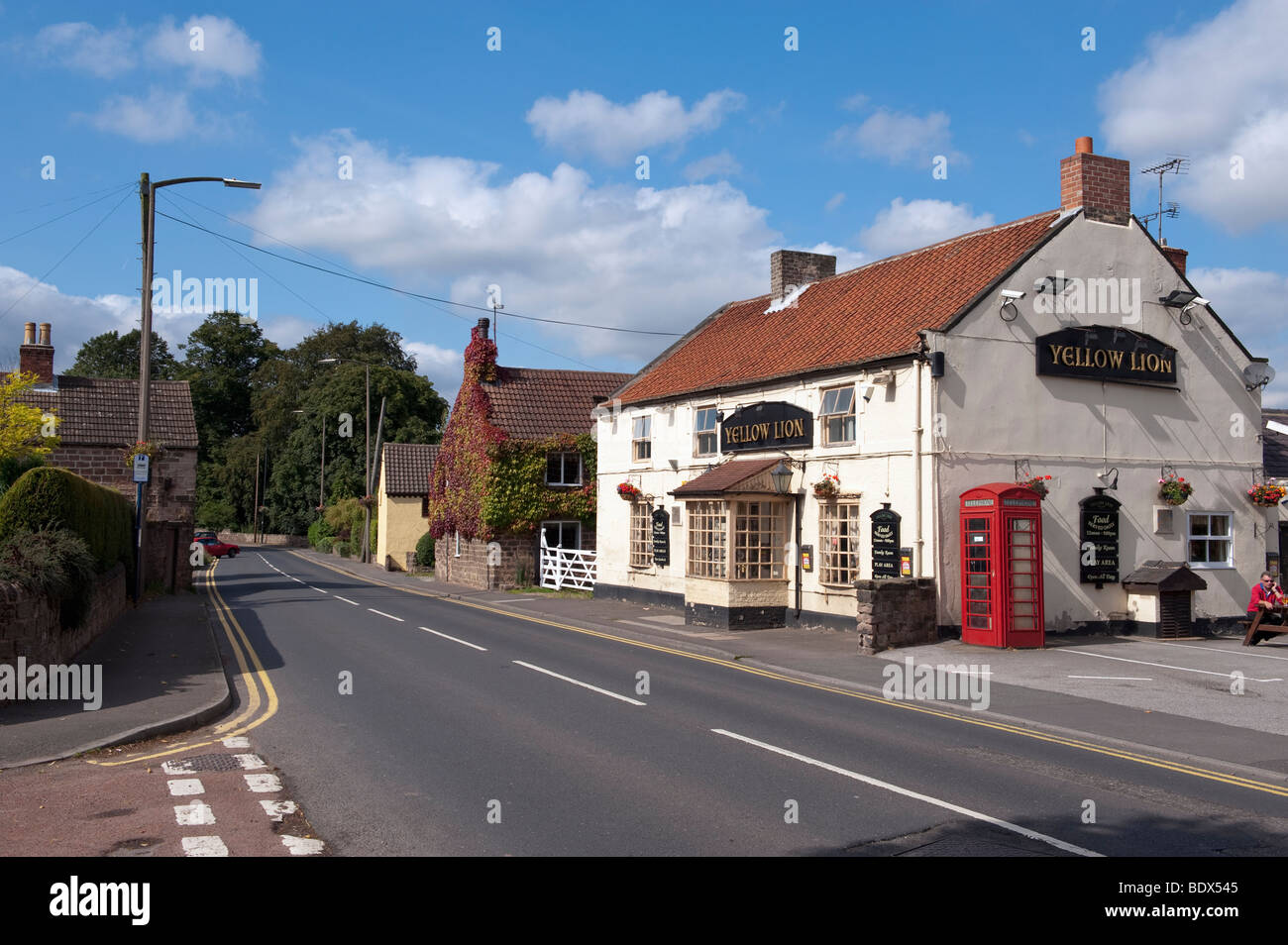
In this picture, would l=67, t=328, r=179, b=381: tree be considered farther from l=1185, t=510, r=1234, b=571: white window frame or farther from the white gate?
l=1185, t=510, r=1234, b=571: white window frame

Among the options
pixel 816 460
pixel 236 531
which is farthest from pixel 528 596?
pixel 236 531

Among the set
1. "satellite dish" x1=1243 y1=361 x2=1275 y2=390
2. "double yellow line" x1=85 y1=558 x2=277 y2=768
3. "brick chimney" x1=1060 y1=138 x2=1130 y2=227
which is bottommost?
"double yellow line" x1=85 y1=558 x2=277 y2=768

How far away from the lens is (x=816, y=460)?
20.6m

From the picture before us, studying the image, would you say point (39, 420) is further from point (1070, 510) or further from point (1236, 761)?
point (1236, 761)

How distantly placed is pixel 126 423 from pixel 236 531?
194 feet

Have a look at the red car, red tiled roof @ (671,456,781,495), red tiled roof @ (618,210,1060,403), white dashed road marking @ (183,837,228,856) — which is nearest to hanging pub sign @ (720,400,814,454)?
red tiled roof @ (671,456,781,495)

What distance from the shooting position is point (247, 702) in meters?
12.1

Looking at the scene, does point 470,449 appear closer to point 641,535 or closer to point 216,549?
point 641,535

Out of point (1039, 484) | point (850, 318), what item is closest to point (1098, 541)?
point (1039, 484)

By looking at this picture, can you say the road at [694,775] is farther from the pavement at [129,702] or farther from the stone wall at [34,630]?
the stone wall at [34,630]

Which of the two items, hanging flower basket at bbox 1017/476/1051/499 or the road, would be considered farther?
hanging flower basket at bbox 1017/476/1051/499

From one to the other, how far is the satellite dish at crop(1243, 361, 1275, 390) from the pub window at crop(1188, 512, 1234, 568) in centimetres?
294

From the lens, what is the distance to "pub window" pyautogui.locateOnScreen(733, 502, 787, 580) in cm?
2083

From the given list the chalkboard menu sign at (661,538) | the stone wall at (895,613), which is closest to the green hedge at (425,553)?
the chalkboard menu sign at (661,538)
